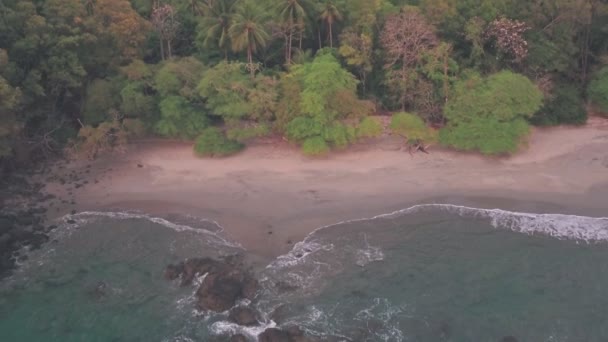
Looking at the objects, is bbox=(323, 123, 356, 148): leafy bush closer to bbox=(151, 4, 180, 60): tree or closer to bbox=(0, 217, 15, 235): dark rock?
bbox=(151, 4, 180, 60): tree

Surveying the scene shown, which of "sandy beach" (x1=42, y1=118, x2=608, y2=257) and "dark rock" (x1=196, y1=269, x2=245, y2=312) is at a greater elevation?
"sandy beach" (x1=42, y1=118, x2=608, y2=257)

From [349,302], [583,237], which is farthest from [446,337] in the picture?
[583,237]

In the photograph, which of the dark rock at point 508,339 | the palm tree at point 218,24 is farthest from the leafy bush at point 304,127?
the dark rock at point 508,339

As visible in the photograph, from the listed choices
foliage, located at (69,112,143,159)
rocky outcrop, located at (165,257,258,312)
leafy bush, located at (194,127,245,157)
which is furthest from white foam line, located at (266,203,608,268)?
foliage, located at (69,112,143,159)

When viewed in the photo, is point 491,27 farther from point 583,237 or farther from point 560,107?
point 583,237

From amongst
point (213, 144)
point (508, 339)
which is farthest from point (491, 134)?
point (213, 144)
